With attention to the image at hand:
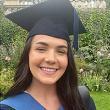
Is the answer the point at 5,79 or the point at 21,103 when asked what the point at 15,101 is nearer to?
the point at 21,103

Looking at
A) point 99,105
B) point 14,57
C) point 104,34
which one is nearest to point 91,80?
point 99,105

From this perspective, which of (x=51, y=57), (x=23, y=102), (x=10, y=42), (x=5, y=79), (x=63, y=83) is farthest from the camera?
(x=10, y=42)

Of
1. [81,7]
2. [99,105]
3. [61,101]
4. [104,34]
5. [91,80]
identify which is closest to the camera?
[61,101]

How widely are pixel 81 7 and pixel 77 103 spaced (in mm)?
10746

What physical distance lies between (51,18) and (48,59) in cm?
40

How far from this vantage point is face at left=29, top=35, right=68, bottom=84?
269 centimetres

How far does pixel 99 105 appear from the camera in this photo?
797 cm

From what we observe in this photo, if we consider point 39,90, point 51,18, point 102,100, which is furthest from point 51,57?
point 102,100

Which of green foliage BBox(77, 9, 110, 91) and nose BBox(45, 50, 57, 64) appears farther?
green foliage BBox(77, 9, 110, 91)

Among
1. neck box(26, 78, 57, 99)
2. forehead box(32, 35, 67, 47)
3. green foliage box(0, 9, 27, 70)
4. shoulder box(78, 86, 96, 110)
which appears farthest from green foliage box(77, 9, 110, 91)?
forehead box(32, 35, 67, 47)

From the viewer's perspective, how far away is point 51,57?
2.67 metres

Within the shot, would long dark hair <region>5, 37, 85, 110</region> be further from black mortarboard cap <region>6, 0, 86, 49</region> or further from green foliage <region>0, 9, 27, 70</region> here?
green foliage <region>0, 9, 27, 70</region>

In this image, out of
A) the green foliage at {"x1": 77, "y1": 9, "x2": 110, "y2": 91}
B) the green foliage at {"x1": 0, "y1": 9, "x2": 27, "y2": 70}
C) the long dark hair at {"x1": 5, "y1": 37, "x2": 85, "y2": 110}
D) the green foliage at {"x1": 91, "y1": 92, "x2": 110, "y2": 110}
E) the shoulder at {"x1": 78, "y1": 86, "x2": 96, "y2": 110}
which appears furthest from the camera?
the green foliage at {"x1": 0, "y1": 9, "x2": 27, "y2": 70}

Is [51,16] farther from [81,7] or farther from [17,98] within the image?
[81,7]
